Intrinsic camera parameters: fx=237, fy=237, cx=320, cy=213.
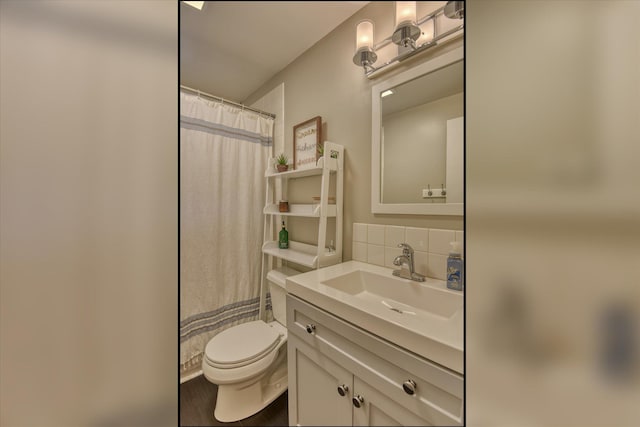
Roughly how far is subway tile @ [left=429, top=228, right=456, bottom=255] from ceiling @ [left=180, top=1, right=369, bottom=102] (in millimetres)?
738

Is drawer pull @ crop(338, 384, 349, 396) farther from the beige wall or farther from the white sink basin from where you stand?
the beige wall

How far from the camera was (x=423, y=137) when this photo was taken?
2.93 ft

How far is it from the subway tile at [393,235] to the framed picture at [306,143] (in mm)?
391

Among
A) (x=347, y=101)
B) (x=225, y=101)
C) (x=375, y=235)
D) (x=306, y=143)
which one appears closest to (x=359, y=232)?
(x=375, y=235)

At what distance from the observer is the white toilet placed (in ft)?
1.76

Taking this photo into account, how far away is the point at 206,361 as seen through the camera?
483mm

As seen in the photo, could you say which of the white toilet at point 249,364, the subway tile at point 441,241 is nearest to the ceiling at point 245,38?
the white toilet at point 249,364

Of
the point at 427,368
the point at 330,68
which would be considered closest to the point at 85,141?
the point at 427,368

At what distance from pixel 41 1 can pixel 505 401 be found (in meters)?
0.49

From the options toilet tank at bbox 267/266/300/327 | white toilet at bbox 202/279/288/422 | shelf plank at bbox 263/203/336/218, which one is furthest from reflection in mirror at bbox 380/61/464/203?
white toilet at bbox 202/279/288/422

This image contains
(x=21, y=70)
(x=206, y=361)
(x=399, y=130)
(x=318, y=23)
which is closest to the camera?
(x=21, y=70)

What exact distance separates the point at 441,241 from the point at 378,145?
45cm

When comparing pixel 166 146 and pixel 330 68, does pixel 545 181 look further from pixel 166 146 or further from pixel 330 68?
pixel 330 68

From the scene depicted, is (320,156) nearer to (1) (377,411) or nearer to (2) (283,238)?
(2) (283,238)
